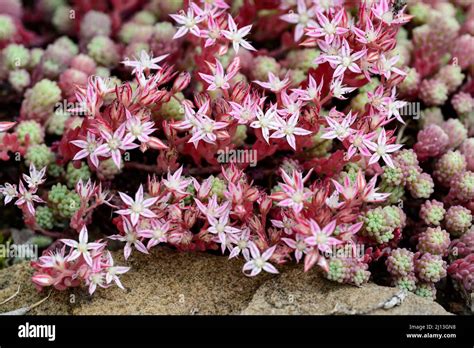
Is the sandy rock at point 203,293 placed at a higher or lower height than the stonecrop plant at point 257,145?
lower

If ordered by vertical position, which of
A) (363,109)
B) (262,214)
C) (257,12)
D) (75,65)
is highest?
(257,12)

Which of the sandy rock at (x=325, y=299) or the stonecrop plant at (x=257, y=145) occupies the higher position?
the stonecrop plant at (x=257, y=145)

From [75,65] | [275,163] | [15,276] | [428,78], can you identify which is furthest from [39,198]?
[428,78]

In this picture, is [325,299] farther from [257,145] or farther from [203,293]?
[257,145]

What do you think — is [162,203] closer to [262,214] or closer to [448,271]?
[262,214]
